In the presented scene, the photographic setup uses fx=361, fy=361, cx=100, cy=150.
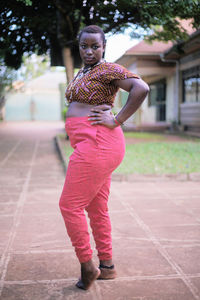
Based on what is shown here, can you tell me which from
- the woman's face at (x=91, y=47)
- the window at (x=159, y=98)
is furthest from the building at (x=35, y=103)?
→ the woman's face at (x=91, y=47)

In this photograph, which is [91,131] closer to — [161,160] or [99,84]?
[99,84]

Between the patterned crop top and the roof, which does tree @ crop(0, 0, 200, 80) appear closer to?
the patterned crop top

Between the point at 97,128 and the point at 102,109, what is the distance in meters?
0.13

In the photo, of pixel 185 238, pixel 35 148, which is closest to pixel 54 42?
pixel 35 148

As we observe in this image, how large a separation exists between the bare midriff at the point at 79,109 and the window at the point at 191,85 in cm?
1296

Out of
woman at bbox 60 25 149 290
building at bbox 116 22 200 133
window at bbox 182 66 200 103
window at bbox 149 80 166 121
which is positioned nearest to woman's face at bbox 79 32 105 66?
woman at bbox 60 25 149 290

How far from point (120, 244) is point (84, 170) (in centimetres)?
131

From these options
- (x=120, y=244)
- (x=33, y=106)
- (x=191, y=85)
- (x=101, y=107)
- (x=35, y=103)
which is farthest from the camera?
(x=35, y=103)

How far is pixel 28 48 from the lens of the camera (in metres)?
10.7

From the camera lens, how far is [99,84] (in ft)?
7.79

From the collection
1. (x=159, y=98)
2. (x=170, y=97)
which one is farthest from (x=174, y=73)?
(x=159, y=98)

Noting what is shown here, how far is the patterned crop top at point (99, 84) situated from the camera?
2344 millimetres

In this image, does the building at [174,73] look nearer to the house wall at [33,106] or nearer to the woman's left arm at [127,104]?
the woman's left arm at [127,104]

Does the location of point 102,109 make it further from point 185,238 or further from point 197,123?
point 197,123
